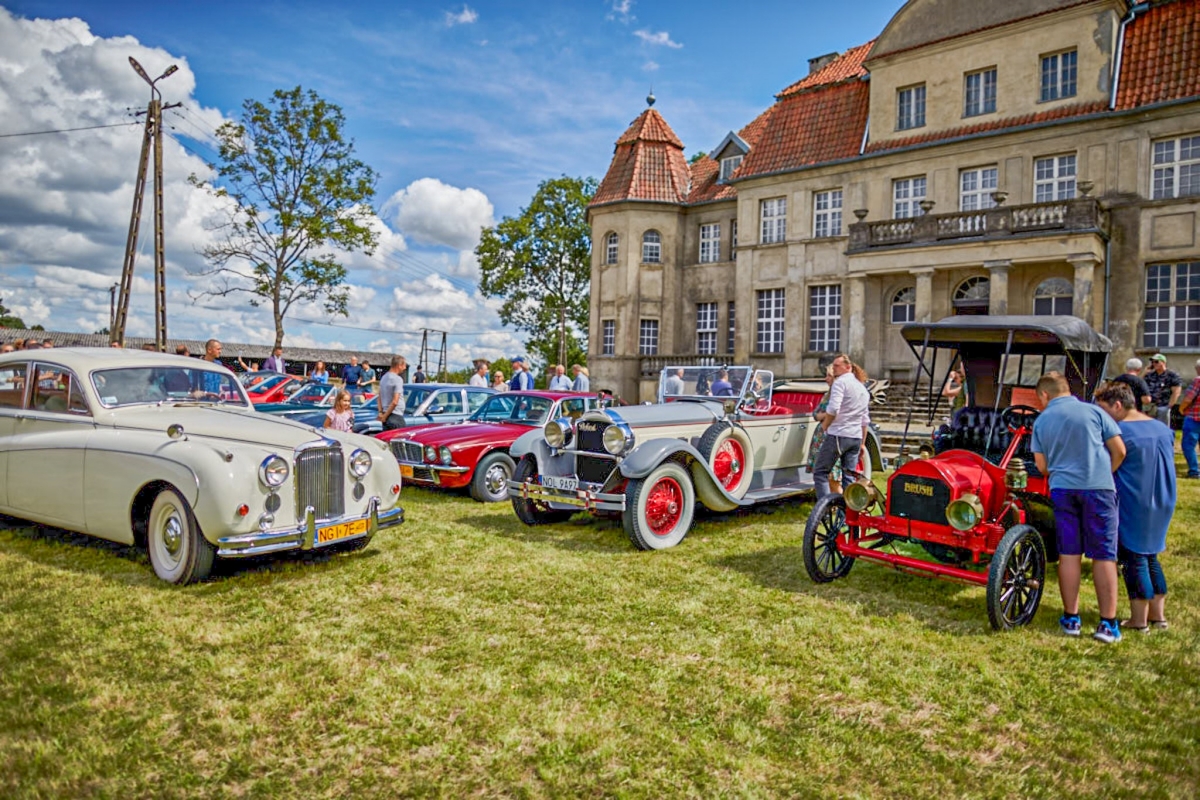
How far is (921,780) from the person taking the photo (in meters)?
3.29

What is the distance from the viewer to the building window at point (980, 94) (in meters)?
21.3

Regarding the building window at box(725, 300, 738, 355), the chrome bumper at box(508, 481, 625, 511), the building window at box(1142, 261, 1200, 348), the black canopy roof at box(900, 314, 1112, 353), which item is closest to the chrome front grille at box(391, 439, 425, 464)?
the chrome bumper at box(508, 481, 625, 511)

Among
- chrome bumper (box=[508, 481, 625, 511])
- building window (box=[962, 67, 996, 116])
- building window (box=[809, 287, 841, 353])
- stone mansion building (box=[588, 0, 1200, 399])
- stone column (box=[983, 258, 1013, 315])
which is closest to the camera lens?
chrome bumper (box=[508, 481, 625, 511])

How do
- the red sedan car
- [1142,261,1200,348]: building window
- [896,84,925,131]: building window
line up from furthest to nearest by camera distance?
[896,84,925,131]: building window → [1142,261,1200,348]: building window → the red sedan car

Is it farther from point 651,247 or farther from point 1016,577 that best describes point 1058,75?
point 1016,577

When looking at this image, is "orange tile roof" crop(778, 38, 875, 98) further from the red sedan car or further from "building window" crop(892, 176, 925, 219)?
the red sedan car

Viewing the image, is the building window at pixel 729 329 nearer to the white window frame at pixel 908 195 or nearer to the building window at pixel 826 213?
the building window at pixel 826 213

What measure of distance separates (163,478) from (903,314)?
21.6 m

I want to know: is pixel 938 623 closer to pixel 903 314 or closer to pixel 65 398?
pixel 65 398

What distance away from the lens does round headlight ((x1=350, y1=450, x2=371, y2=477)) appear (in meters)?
6.46

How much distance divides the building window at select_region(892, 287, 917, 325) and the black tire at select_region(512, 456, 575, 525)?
17523mm

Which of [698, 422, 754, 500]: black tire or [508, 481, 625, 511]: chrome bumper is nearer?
[508, 481, 625, 511]: chrome bumper

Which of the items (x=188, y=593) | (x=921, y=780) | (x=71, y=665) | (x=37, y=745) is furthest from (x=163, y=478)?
(x=921, y=780)

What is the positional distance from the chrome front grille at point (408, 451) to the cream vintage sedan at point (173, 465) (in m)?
2.73
